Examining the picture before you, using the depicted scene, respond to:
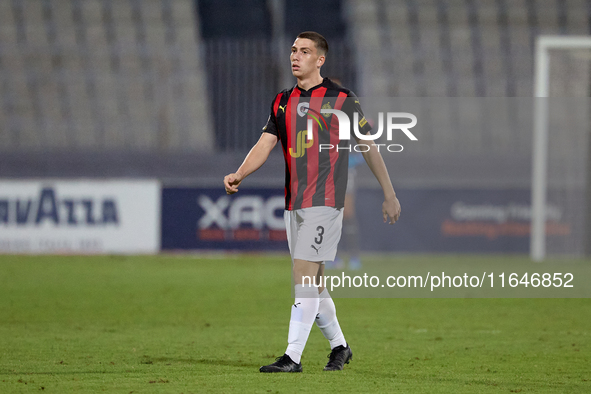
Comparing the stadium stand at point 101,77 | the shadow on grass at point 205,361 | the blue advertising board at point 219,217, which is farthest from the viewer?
the stadium stand at point 101,77

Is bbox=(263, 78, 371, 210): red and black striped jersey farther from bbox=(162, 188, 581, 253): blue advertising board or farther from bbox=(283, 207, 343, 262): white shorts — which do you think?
bbox=(162, 188, 581, 253): blue advertising board

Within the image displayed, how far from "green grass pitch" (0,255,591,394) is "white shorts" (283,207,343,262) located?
0.58 m

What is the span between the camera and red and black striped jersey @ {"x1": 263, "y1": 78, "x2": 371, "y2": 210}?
399cm

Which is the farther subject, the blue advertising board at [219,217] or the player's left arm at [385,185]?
the blue advertising board at [219,217]

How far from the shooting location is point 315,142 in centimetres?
400

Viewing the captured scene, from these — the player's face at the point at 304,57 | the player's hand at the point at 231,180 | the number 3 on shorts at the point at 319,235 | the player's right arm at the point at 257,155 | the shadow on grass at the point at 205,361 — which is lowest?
the shadow on grass at the point at 205,361

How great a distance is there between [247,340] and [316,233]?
1.47 m

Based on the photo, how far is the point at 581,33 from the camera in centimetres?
1511

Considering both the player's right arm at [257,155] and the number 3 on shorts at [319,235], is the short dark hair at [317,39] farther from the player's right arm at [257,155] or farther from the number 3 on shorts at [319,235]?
the number 3 on shorts at [319,235]

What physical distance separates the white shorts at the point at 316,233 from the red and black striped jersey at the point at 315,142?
52 millimetres

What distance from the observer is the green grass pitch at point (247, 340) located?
3.73m

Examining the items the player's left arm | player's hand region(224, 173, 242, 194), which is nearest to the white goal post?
the player's left arm

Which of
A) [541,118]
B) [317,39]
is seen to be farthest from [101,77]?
[317,39]

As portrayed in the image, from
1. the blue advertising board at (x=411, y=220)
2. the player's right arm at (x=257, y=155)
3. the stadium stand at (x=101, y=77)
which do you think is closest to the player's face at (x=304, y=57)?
the player's right arm at (x=257, y=155)
